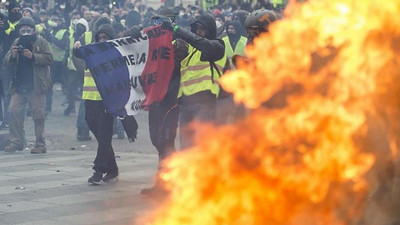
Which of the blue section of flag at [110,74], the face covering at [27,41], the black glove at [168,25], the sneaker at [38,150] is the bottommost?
the sneaker at [38,150]

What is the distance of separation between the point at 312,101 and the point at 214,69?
3784 millimetres

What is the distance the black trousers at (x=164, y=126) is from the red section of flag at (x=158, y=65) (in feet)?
0.39

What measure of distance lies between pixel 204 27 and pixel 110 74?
1374 millimetres

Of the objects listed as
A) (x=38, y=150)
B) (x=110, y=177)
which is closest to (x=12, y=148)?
(x=38, y=150)

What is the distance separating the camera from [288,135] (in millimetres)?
6809

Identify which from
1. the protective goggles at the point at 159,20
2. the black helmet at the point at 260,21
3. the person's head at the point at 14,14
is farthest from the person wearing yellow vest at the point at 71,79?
the black helmet at the point at 260,21

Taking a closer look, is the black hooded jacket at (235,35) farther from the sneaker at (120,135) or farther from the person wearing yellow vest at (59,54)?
the person wearing yellow vest at (59,54)

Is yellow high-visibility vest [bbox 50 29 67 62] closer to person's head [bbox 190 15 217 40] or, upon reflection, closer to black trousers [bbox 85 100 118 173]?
black trousers [bbox 85 100 118 173]

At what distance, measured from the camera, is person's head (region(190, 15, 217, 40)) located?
10.0m

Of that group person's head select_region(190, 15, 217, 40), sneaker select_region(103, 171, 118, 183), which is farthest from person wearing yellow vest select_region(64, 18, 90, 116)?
person's head select_region(190, 15, 217, 40)

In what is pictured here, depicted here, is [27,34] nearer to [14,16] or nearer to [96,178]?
[96,178]

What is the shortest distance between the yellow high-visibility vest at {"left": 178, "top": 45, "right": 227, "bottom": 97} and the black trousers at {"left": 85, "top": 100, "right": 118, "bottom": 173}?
116 cm

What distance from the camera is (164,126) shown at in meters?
10.3

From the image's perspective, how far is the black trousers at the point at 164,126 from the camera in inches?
406
